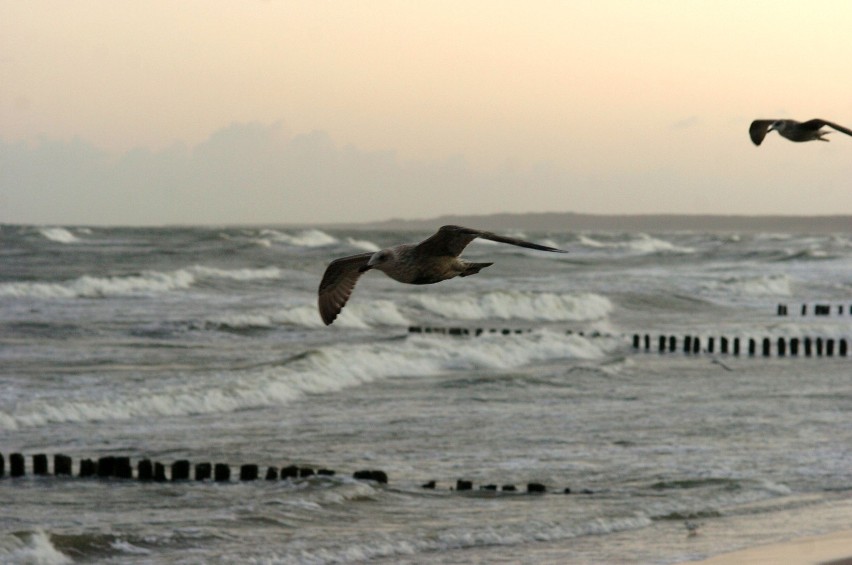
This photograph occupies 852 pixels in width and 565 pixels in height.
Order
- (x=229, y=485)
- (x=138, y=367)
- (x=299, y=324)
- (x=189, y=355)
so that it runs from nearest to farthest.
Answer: (x=229, y=485) → (x=138, y=367) → (x=189, y=355) → (x=299, y=324)

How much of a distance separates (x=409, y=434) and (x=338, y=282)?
9.07m

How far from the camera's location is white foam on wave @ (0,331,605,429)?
63.2 feet

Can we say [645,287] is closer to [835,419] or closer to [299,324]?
[299,324]

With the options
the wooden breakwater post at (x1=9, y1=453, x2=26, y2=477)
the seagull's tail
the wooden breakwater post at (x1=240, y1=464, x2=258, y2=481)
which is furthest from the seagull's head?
the wooden breakwater post at (x1=9, y1=453, x2=26, y2=477)

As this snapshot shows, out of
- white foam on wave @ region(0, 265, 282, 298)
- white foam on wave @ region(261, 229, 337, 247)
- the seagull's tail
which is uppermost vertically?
the seagull's tail

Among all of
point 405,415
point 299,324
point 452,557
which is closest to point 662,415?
point 405,415

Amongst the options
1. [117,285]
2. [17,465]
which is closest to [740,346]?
[17,465]

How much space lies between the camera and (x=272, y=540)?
12.0m

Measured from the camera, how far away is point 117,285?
150 feet

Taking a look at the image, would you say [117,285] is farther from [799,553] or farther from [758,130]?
[758,130]

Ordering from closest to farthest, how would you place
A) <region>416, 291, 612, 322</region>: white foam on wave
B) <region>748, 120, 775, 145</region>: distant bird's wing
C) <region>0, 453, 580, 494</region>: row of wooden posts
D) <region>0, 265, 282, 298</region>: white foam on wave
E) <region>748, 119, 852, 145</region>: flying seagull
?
<region>748, 119, 852, 145</region>: flying seagull, <region>748, 120, 775, 145</region>: distant bird's wing, <region>0, 453, 580, 494</region>: row of wooden posts, <region>416, 291, 612, 322</region>: white foam on wave, <region>0, 265, 282, 298</region>: white foam on wave

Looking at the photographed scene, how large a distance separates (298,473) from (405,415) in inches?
195

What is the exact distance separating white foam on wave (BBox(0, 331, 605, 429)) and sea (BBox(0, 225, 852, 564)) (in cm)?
6

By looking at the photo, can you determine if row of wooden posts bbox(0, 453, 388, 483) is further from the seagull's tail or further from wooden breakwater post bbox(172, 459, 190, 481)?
the seagull's tail
